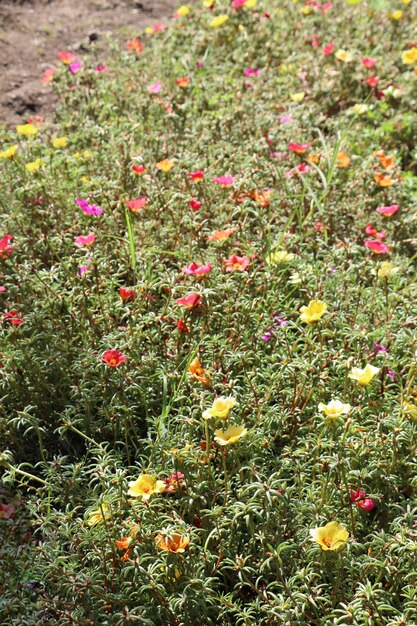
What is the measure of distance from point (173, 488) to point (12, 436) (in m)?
0.67

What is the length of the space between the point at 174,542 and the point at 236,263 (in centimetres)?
Result: 129

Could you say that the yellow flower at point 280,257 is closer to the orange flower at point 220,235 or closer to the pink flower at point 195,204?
the orange flower at point 220,235

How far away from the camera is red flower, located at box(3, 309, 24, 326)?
274cm

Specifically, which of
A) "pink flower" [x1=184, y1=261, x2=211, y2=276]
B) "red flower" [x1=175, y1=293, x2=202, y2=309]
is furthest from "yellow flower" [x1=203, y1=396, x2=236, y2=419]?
"pink flower" [x1=184, y1=261, x2=211, y2=276]

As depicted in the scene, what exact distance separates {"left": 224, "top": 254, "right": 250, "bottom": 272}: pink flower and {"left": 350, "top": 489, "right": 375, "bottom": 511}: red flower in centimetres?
106

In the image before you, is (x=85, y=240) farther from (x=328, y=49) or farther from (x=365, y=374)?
(x=328, y=49)

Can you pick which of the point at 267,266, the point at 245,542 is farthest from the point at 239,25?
the point at 245,542

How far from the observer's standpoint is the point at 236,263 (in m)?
3.05

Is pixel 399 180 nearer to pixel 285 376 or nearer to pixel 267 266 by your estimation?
pixel 267 266

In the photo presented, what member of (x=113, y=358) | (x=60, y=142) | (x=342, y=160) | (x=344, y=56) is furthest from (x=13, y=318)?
(x=344, y=56)

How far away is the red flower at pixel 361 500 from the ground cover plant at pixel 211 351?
1.0 inches

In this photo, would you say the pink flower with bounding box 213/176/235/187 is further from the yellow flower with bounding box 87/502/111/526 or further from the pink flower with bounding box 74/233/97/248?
the yellow flower with bounding box 87/502/111/526

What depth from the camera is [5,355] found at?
2.77 m

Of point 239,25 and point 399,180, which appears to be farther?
point 239,25
